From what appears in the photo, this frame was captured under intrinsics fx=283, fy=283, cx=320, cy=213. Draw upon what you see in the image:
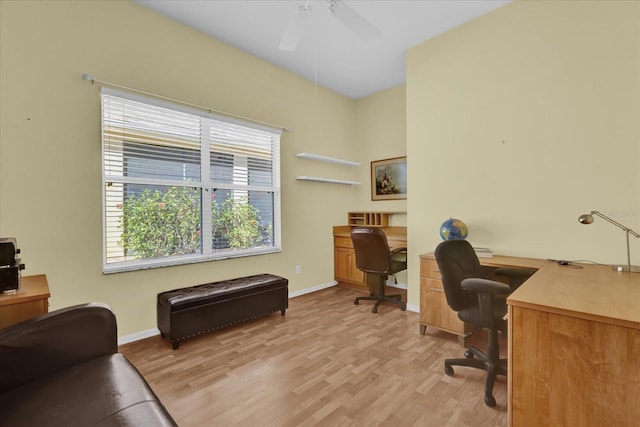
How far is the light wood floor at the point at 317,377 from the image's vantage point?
1.67m

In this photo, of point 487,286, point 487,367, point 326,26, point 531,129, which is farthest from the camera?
point 326,26

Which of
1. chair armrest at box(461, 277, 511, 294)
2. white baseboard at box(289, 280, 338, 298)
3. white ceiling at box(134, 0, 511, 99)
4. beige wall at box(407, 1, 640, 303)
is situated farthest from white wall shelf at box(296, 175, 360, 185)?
chair armrest at box(461, 277, 511, 294)

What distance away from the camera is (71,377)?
4.15ft

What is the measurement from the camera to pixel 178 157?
117 inches

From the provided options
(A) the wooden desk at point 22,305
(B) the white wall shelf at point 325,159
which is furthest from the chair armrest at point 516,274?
(A) the wooden desk at point 22,305

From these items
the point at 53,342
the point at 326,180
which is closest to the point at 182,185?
the point at 53,342

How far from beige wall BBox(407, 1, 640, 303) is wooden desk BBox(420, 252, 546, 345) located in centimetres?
35

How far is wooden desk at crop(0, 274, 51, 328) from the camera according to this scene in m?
1.50

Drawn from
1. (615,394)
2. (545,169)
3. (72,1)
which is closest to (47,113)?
(72,1)

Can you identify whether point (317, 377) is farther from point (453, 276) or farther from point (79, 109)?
point (79, 109)

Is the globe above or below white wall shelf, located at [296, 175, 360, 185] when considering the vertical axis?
below

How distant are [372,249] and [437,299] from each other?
0.91 metres

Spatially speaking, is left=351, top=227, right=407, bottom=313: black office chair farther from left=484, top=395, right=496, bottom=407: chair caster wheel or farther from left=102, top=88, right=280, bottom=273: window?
left=484, top=395, right=496, bottom=407: chair caster wheel

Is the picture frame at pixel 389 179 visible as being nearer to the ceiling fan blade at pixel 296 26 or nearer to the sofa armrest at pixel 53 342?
the ceiling fan blade at pixel 296 26
